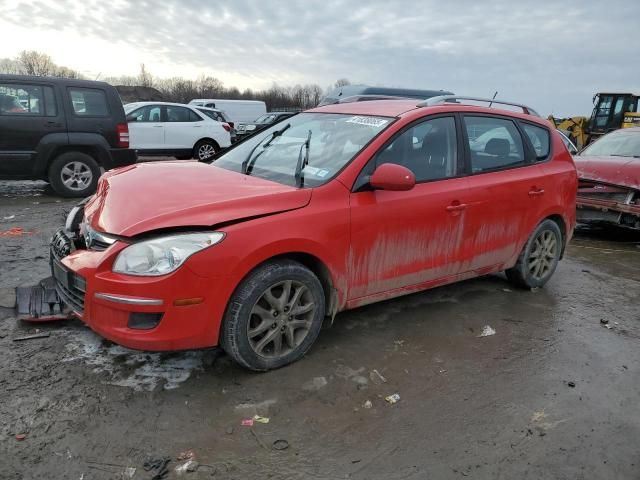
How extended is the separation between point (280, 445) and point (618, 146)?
7.99 meters

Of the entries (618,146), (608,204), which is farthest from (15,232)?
(618,146)

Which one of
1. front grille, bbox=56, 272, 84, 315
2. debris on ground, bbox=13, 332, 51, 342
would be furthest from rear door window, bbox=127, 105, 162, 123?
front grille, bbox=56, 272, 84, 315

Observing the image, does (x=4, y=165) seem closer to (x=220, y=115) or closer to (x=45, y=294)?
(x=45, y=294)

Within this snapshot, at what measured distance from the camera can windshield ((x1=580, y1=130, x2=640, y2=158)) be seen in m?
Result: 7.89

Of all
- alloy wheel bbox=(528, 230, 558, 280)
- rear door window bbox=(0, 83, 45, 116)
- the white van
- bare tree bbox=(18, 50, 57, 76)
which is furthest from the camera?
bare tree bbox=(18, 50, 57, 76)

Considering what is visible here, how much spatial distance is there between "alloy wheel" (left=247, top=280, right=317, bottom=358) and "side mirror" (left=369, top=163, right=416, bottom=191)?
0.84m

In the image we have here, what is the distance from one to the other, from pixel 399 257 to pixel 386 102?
4.85 feet

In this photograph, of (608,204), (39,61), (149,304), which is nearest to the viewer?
(149,304)

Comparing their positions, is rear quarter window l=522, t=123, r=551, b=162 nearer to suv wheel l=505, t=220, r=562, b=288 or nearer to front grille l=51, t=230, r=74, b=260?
suv wheel l=505, t=220, r=562, b=288

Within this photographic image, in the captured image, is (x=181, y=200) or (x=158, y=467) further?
(x=181, y=200)

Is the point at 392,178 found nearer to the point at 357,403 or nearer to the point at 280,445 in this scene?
the point at 357,403

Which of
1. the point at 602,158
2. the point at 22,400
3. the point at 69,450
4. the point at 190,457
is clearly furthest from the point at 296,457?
the point at 602,158

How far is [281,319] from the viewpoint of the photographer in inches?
124

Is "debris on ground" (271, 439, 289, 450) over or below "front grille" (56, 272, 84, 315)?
below
